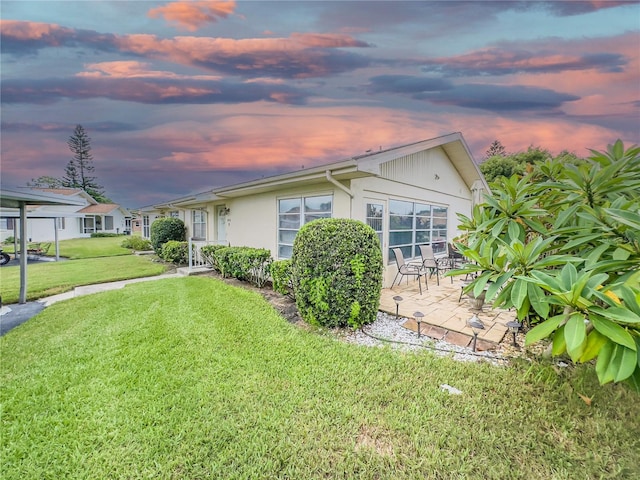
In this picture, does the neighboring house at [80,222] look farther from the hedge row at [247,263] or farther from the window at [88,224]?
the hedge row at [247,263]

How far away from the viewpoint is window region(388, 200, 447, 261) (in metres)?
8.08

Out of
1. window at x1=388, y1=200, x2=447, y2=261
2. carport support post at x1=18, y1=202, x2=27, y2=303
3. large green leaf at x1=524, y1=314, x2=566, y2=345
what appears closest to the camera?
large green leaf at x1=524, y1=314, x2=566, y2=345

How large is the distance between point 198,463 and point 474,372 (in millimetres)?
3007

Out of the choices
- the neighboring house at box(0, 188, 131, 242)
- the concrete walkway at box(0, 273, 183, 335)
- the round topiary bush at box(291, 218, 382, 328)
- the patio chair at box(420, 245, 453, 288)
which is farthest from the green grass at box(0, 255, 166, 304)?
the neighboring house at box(0, 188, 131, 242)

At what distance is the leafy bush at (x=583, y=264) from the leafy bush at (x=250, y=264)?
17.7 ft

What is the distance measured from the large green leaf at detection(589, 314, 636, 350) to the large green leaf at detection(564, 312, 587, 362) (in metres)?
0.06

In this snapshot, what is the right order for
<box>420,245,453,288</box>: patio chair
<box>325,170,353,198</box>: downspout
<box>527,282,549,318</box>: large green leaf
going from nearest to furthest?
<box>527,282,549,318</box>: large green leaf, <box>325,170,353,198</box>: downspout, <box>420,245,453,288</box>: patio chair

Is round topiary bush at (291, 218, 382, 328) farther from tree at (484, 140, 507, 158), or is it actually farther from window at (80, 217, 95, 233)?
tree at (484, 140, 507, 158)

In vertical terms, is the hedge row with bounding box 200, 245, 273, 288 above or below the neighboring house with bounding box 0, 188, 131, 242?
below

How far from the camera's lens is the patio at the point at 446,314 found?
13.9 feet

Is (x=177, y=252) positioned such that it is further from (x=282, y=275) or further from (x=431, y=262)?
(x=431, y=262)

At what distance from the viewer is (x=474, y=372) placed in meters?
3.17

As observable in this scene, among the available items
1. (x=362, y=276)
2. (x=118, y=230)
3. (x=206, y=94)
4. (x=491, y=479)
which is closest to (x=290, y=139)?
(x=206, y=94)

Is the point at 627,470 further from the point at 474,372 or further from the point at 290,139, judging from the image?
the point at 290,139
